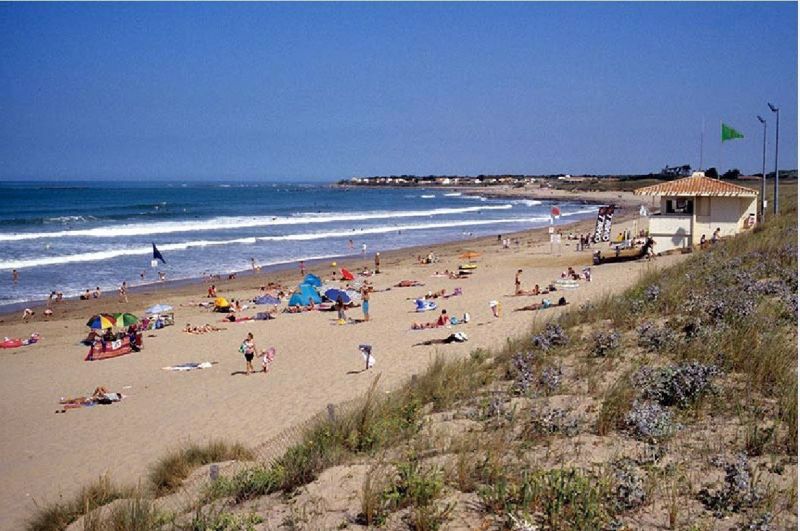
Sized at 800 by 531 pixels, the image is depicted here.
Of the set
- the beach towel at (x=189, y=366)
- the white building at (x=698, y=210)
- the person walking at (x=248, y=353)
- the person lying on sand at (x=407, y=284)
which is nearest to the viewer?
the person walking at (x=248, y=353)

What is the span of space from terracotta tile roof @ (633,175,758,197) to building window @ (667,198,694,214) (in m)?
0.51

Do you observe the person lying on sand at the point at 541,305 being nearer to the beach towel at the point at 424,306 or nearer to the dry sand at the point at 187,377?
the dry sand at the point at 187,377

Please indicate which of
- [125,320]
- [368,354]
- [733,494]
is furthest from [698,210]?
[733,494]

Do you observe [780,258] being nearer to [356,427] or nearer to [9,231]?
[356,427]

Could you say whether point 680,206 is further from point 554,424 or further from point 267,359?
point 554,424

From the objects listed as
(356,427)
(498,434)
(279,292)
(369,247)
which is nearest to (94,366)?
(279,292)

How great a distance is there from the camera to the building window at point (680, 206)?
2273 cm

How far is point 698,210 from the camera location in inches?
888

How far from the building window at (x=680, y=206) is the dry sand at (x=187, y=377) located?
2348mm

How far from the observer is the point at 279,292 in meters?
22.4

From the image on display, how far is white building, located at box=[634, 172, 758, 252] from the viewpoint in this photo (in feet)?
72.2

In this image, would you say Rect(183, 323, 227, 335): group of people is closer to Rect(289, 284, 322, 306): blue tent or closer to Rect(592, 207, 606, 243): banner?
Rect(289, 284, 322, 306): blue tent

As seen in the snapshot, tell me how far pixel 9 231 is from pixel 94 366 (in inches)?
1504

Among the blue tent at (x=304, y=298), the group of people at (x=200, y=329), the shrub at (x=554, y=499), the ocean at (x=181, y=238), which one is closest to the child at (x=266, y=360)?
the group of people at (x=200, y=329)
